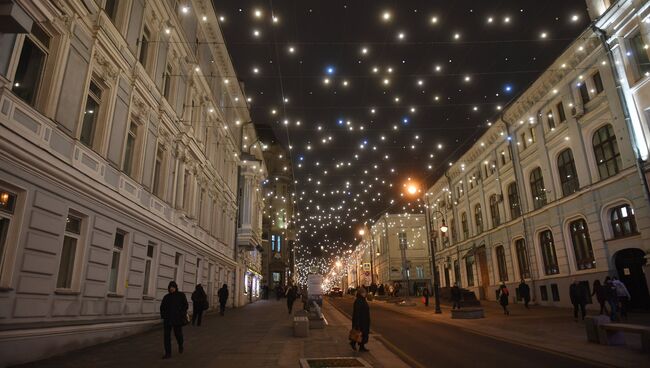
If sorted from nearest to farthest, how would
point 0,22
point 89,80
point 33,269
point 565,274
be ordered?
point 0,22 → point 33,269 → point 89,80 → point 565,274

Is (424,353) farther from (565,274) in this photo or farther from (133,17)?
(565,274)

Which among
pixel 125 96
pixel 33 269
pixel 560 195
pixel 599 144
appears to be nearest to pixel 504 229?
pixel 560 195

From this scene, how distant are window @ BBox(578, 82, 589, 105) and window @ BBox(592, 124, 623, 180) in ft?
6.62

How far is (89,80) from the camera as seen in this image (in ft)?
37.9

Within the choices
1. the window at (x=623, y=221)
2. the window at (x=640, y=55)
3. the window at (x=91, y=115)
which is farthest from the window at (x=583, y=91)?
the window at (x=91, y=115)

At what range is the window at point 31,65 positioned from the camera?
9.26 metres

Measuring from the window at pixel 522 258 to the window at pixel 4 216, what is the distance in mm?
31050

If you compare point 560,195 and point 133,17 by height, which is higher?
point 133,17

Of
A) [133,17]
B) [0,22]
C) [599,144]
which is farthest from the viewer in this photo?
[599,144]

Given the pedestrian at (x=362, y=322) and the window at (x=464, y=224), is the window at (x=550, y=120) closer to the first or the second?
the window at (x=464, y=224)

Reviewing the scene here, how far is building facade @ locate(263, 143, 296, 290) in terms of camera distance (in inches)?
2689

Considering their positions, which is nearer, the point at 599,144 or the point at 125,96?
the point at 125,96

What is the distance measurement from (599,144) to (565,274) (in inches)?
330

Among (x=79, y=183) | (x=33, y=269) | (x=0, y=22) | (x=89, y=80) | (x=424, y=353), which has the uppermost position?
(x=89, y=80)
